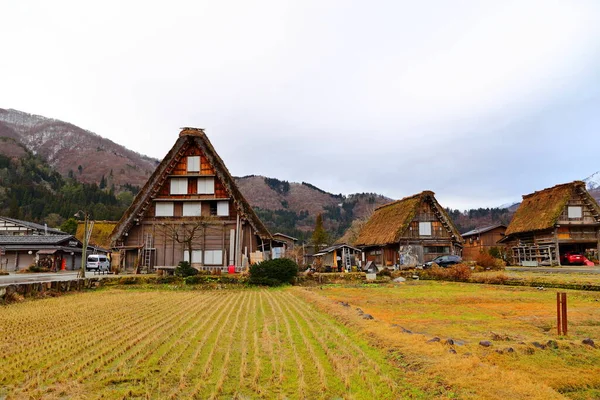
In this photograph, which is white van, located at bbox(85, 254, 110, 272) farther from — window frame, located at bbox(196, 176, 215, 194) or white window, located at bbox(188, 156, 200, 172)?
white window, located at bbox(188, 156, 200, 172)

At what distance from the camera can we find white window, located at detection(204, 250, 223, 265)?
3062 centimetres

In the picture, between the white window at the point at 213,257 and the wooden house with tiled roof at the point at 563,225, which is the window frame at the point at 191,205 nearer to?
the white window at the point at 213,257

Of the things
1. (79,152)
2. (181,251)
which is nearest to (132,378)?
(181,251)

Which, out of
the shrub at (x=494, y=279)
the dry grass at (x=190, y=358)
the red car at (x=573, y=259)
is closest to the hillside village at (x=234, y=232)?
the red car at (x=573, y=259)

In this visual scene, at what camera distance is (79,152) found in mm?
192250

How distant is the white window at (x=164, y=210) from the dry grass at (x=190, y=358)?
1939 cm

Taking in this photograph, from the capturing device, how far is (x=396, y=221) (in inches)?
1645

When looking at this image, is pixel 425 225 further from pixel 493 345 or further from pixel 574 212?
pixel 493 345

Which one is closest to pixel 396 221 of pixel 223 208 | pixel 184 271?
pixel 223 208

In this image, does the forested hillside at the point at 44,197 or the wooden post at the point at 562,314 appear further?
the forested hillside at the point at 44,197

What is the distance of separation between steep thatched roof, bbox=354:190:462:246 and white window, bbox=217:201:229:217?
16.3m

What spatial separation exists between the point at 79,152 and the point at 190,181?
18724 cm

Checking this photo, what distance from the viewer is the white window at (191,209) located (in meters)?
31.3

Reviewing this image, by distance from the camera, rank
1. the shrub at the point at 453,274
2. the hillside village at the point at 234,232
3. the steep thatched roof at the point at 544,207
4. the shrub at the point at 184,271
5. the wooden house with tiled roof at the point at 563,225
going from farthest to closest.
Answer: the steep thatched roof at the point at 544,207, the wooden house with tiled roof at the point at 563,225, the hillside village at the point at 234,232, the shrub at the point at 453,274, the shrub at the point at 184,271
